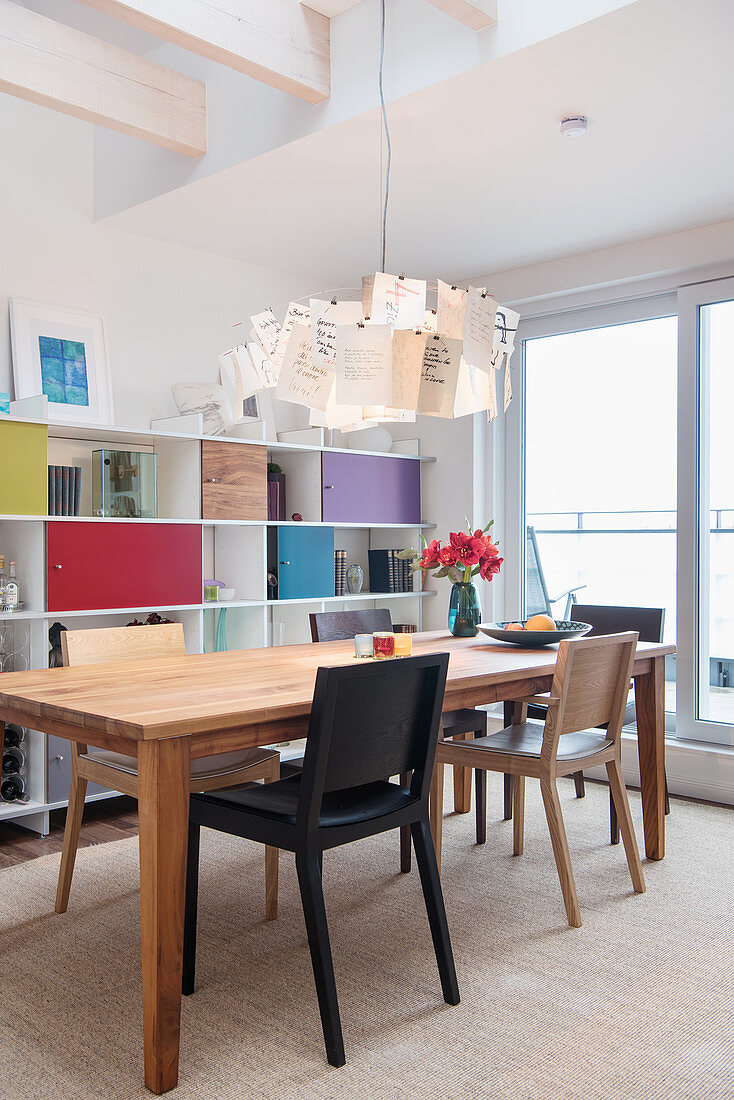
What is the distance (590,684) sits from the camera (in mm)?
2785

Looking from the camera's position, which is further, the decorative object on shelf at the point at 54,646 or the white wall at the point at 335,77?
the decorative object on shelf at the point at 54,646

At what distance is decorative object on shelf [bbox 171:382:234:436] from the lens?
4.23m

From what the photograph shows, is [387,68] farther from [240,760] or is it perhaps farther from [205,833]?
[205,833]

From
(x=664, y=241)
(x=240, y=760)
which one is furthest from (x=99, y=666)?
(x=664, y=241)

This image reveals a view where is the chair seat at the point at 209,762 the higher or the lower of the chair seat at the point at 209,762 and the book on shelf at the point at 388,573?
the lower

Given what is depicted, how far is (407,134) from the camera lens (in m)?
3.17

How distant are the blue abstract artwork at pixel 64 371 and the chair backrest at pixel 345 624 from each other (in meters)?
1.42

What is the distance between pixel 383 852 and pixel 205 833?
722mm

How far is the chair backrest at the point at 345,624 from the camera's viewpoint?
3600 mm

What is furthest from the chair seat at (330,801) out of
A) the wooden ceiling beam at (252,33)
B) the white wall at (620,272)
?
the white wall at (620,272)

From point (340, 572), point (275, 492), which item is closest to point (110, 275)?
point (275, 492)

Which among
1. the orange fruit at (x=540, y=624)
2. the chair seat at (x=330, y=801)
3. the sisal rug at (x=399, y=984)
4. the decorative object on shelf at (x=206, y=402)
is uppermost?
the decorative object on shelf at (x=206, y=402)

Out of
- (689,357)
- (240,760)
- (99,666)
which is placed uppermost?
(689,357)

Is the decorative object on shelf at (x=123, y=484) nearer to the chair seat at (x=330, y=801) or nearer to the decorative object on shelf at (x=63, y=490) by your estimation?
the decorative object on shelf at (x=63, y=490)
